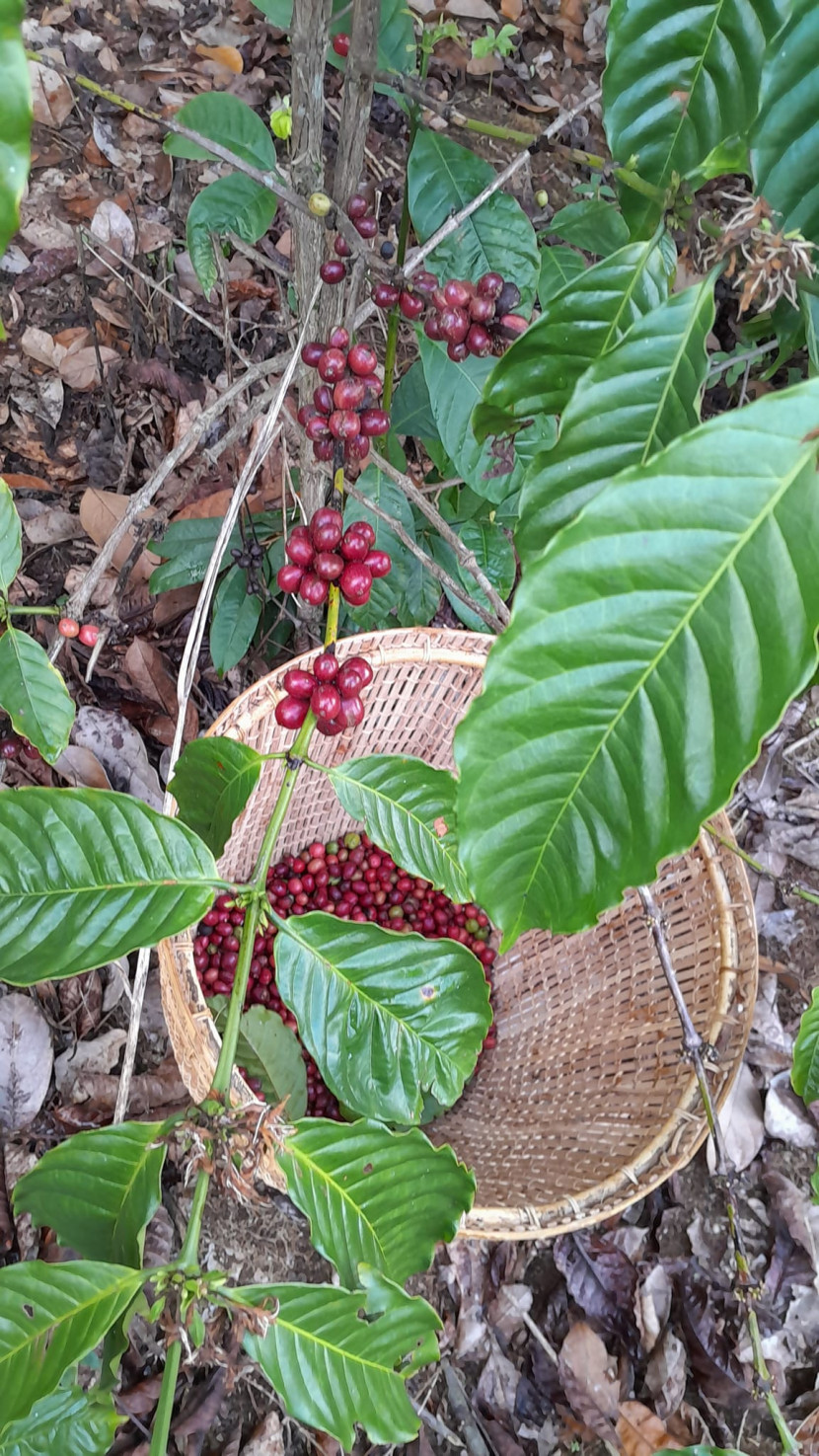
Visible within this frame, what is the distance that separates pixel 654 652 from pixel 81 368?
1759 mm

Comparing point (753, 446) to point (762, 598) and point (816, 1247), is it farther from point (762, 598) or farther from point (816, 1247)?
point (816, 1247)

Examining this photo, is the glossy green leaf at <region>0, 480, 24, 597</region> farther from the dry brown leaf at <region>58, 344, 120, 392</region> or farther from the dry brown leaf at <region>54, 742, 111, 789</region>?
the dry brown leaf at <region>58, 344, 120, 392</region>

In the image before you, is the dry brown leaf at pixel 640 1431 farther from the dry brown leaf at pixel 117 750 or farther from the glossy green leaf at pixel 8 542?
the glossy green leaf at pixel 8 542

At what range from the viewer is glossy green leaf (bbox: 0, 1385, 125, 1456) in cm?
64

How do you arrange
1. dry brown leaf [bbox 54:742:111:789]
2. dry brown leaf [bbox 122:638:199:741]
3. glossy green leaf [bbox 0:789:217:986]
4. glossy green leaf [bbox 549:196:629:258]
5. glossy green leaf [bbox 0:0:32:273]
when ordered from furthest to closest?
1. dry brown leaf [bbox 122:638:199:741]
2. dry brown leaf [bbox 54:742:111:789]
3. glossy green leaf [bbox 549:196:629:258]
4. glossy green leaf [bbox 0:789:217:986]
5. glossy green leaf [bbox 0:0:32:273]

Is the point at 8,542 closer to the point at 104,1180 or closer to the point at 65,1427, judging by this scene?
the point at 104,1180

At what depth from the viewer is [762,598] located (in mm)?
374

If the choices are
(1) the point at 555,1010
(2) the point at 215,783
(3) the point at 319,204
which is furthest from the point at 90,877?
(1) the point at 555,1010

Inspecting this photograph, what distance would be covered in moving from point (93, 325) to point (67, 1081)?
4.45 ft

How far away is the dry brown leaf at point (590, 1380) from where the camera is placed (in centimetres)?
134

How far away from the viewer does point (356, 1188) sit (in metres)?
0.75

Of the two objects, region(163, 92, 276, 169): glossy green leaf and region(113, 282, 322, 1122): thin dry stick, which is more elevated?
region(163, 92, 276, 169): glossy green leaf

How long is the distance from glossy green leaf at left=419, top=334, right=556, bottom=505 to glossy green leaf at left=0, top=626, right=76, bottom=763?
514 mm

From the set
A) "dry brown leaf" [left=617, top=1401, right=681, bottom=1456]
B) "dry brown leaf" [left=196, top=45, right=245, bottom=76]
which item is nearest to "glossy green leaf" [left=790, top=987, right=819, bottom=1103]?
"dry brown leaf" [left=617, top=1401, right=681, bottom=1456]
